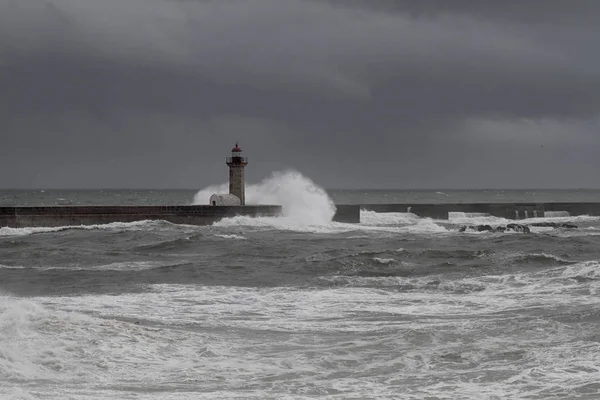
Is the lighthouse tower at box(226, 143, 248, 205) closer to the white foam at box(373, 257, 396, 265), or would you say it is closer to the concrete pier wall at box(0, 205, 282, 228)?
the concrete pier wall at box(0, 205, 282, 228)

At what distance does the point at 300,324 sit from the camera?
1054cm

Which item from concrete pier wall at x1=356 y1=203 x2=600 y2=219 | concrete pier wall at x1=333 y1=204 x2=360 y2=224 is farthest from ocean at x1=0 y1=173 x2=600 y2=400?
concrete pier wall at x1=356 y1=203 x2=600 y2=219

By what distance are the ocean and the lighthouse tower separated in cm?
1221

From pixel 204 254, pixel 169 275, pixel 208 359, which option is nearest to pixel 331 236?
pixel 204 254

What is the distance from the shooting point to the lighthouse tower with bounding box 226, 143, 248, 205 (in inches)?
1341

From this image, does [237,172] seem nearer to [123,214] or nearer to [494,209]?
[123,214]

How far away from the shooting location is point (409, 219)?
138 feet

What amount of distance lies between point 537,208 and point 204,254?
2779cm

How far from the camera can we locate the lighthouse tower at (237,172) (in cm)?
3406

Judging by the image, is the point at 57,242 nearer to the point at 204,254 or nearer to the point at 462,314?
the point at 204,254

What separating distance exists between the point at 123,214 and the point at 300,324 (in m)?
22.6

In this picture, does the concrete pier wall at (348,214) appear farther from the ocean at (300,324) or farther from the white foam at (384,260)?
the white foam at (384,260)

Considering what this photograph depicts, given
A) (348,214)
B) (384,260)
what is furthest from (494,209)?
(384,260)

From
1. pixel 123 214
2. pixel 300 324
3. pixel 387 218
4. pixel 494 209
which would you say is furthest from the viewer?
pixel 494 209
